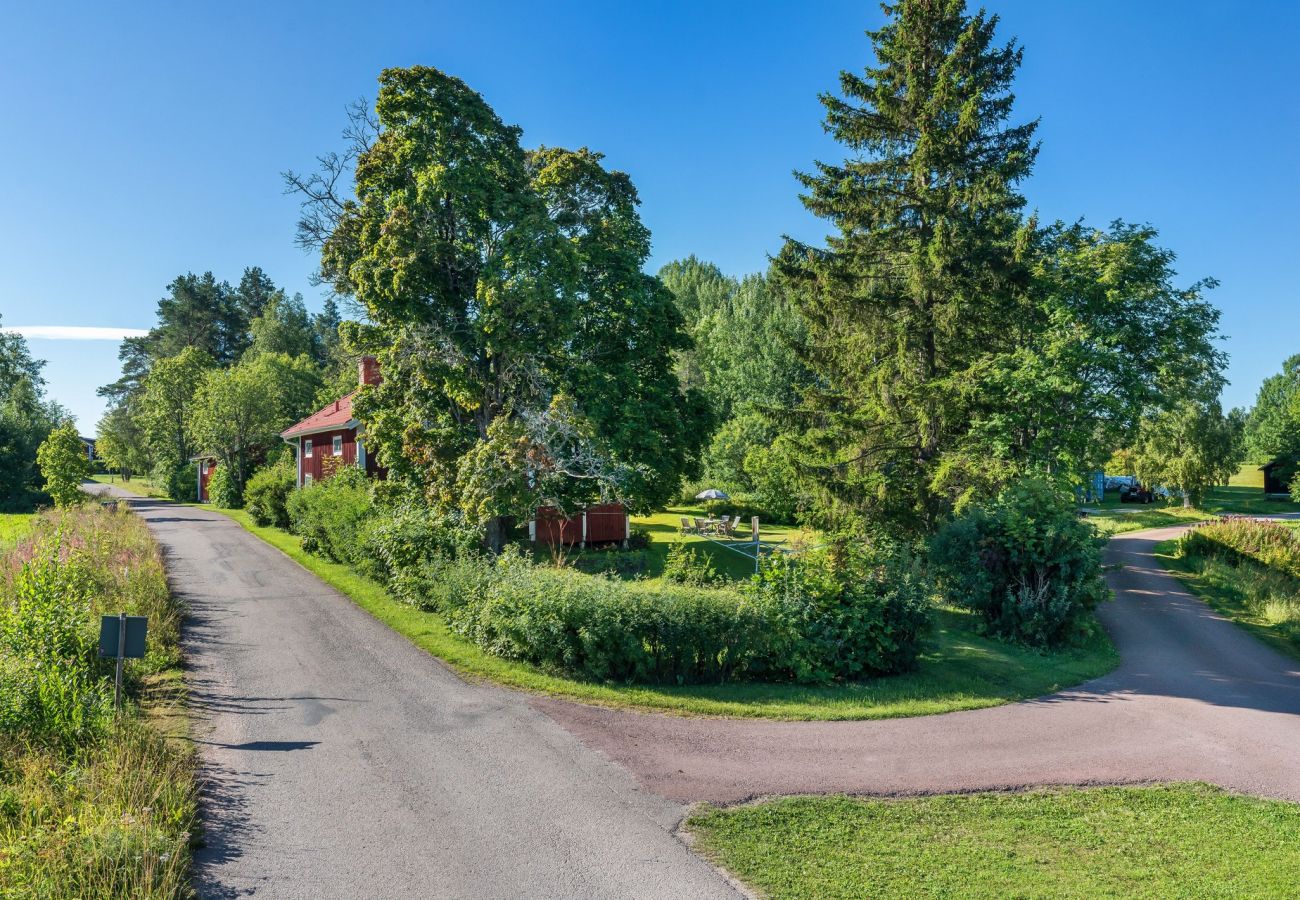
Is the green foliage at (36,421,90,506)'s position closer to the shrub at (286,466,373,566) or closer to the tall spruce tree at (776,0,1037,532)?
the shrub at (286,466,373,566)

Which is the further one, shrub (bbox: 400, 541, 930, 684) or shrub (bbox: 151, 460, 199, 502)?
shrub (bbox: 151, 460, 199, 502)

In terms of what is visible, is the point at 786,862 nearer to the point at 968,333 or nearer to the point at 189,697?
the point at 189,697

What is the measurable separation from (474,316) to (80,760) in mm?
→ 12002

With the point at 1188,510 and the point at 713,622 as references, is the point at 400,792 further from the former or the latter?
the point at 1188,510

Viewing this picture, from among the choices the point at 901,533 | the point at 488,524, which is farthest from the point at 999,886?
the point at 901,533

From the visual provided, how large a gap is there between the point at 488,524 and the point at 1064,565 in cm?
1295

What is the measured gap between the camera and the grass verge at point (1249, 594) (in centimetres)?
1677

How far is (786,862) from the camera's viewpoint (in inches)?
250

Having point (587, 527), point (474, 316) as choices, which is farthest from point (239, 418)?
point (474, 316)

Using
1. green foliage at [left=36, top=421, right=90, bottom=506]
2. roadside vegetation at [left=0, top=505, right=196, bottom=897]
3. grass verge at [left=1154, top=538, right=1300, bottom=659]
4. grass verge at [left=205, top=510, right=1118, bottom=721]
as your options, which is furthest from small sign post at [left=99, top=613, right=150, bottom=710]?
green foliage at [left=36, top=421, right=90, bottom=506]

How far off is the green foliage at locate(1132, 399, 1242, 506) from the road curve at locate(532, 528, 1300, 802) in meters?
33.4

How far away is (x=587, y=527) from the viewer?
27.1m

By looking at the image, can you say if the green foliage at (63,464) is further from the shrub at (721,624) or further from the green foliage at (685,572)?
the green foliage at (685,572)

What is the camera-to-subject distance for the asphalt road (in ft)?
19.9
